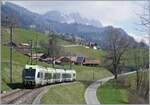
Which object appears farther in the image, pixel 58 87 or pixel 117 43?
pixel 117 43

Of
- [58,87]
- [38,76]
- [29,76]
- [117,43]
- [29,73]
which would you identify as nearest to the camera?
[29,76]

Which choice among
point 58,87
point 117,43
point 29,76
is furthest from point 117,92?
point 29,76

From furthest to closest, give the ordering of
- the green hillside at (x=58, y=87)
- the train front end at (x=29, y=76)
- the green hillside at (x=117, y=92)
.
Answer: the green hillside at (x=117, y=92) < the train front end at (x=29, y=76) < the green hillside at (x=58, y=87)

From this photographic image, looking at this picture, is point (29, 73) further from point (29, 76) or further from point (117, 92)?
point (117, 92)

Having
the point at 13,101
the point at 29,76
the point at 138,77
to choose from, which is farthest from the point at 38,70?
the point at 138,77

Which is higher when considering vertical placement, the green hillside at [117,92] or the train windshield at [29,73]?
the train windshield at [29,73]

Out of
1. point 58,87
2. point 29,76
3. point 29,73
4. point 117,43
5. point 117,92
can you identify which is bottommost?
point 117,92

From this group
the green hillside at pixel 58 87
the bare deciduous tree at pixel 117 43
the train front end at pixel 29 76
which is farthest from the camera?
the bare deciduous tree at pixel 117 43

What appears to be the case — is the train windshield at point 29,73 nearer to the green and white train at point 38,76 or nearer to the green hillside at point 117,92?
the green and white train at point 38,76

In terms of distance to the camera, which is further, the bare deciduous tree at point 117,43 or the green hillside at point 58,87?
the bare deciduous tree at point 117,43

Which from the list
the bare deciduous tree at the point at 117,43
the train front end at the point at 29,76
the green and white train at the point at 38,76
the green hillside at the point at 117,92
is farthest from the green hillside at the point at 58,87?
the bare deciduous tree at the point at 117,43

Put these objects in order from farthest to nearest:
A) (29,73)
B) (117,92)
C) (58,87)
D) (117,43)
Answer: (117,43) → (117,92) → (58,87) → (29,73)

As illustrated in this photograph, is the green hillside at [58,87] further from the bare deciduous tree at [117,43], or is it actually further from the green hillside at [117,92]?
the bare deciduous tree at [117,43]

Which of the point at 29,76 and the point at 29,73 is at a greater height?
the point at 29,73
